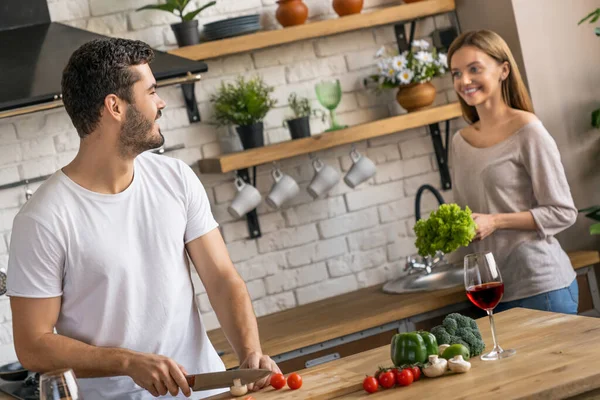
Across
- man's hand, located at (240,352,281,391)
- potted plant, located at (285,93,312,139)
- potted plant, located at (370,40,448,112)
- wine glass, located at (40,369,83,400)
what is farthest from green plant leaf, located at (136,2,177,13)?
wine glass, located at (40,369,83,400)

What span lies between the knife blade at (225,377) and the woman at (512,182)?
139 cm

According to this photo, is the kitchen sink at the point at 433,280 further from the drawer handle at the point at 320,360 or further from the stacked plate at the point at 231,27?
the stacked plate at the point at 231,27

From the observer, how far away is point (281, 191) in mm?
3963

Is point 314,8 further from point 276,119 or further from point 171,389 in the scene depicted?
point 171,389

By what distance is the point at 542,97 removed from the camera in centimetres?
406

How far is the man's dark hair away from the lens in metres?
Answer: 2.33

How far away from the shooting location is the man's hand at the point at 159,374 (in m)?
2.09

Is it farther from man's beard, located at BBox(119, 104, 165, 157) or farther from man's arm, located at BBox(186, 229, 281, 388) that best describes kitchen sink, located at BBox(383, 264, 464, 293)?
man's beard, located at BBox(119, 104, 165, 157)

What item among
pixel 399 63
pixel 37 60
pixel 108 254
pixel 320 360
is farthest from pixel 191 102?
pixel 108 254

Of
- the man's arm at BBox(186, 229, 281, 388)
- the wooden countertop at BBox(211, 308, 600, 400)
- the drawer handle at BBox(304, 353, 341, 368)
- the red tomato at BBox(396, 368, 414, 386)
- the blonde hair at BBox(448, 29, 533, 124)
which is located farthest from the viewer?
the drawer handle at BBox(304, 353, 341, 368)

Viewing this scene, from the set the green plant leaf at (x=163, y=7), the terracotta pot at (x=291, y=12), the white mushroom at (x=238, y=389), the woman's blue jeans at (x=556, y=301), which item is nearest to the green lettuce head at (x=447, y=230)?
the woman's blue jeans at (x=556, y=301)

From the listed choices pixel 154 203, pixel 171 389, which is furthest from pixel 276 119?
pixel 171 389

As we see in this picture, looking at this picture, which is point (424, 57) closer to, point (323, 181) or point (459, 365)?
point (323, 181)

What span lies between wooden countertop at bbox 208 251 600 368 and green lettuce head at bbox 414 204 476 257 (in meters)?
0.35
